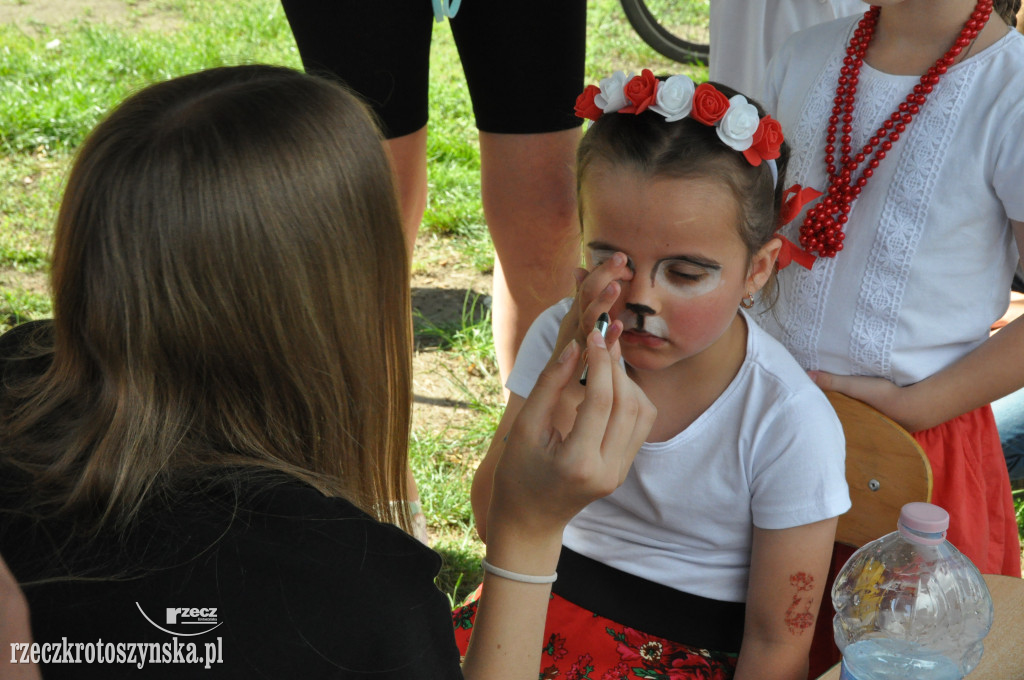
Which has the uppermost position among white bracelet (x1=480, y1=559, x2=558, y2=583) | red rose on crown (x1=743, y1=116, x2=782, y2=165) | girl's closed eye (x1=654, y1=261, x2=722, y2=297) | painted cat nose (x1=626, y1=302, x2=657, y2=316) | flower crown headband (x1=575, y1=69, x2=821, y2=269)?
flower crown headband (x1=575, y1=69, x2=821, y2=269)

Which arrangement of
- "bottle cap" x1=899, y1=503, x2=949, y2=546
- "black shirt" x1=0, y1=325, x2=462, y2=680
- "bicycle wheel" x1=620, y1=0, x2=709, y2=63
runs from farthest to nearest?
"bicycle wheel" x1=620, y1=0, x2=709, y2=63, "bottle cap" x1=899, y1=503, x2=949, y2=546, "black shirt" x1=0, y1=325, x2=462, y2=680

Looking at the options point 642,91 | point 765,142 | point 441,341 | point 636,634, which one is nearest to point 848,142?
point 765,142

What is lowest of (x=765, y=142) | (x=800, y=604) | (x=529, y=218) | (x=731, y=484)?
(x=800, y=604)

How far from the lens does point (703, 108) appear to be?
123cm

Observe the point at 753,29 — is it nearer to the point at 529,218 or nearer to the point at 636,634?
the point at 529,218

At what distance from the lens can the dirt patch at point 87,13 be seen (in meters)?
4.94

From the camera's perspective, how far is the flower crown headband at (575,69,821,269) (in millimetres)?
1226

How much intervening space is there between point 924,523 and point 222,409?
69 centimetres

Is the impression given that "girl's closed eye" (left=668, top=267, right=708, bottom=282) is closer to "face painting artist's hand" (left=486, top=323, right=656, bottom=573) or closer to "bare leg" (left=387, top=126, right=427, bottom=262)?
"face painting artist's hand" (left=486, top=323, right=656, bottom=573)

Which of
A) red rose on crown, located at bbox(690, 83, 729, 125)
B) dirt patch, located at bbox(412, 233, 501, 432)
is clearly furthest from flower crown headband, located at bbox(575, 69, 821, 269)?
dirt patch, located at bbox(412, 233, 501, 432)

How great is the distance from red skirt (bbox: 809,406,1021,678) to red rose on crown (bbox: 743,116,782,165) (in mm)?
535

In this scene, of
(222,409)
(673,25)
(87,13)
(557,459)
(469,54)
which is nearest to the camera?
(222,409)

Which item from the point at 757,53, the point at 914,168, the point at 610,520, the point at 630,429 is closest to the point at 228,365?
the point at 630,429

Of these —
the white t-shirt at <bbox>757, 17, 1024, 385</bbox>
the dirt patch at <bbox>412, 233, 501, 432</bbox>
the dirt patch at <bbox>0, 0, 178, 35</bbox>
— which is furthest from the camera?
the dirt patch at <bbox>0, 0, 178, 35</bbox>
